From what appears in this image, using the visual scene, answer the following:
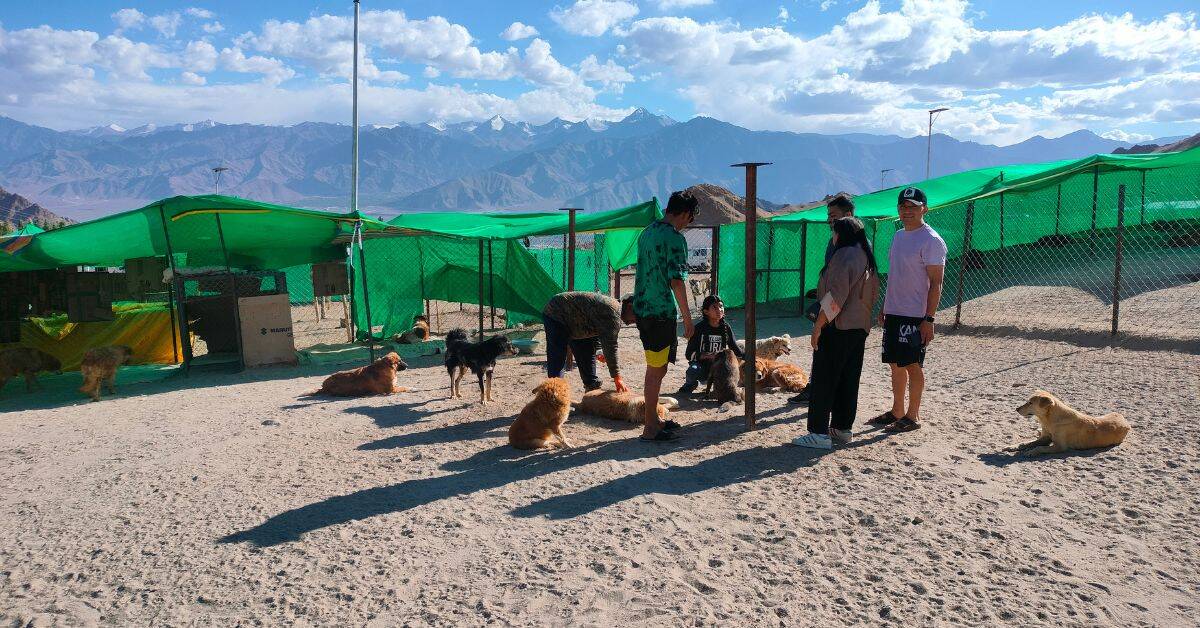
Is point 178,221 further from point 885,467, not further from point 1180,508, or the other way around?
point 1180,508

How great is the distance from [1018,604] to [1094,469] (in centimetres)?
206

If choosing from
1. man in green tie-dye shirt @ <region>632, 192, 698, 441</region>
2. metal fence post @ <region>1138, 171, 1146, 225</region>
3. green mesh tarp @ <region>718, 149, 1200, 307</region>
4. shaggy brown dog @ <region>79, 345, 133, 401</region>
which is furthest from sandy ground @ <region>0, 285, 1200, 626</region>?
metal fence post @ <region>1138, 171, 1146, 225</region>

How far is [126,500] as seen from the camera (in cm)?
436

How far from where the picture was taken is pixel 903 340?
16.6 ft

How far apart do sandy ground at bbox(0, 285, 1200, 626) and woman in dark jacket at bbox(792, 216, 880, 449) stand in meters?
0.28

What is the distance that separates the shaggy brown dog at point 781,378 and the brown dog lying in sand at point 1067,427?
7.55 ft

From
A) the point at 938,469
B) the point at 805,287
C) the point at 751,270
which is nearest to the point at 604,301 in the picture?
the point at 751,270

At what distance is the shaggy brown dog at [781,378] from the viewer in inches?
272

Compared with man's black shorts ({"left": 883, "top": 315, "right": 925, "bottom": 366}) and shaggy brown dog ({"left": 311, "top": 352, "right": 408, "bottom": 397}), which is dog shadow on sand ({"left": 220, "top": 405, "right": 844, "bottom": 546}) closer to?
man's black shorts ({"left": 883, "top": 315, "right": 925, "bottom": 366})

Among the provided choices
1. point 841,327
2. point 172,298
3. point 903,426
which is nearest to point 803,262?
point 903,426

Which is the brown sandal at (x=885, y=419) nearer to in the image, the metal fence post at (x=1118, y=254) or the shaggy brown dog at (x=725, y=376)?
the shaggy brown dog at (x=725, y=376)

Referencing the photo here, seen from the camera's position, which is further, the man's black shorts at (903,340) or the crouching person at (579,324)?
the crouching person at (579,324)

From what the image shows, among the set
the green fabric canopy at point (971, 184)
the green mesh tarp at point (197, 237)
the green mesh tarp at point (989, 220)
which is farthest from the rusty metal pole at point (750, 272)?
the green fabric canopy at point (971, 184)

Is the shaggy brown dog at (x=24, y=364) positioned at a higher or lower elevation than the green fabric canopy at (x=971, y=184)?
lower
